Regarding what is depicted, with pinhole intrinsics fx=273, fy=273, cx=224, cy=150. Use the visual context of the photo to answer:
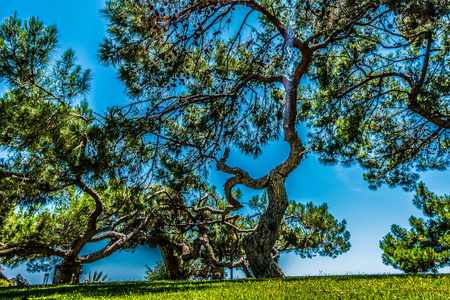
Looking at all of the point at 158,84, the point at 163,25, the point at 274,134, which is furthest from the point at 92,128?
the point at 274,134

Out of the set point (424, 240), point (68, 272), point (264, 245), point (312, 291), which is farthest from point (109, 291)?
point (424, 240)

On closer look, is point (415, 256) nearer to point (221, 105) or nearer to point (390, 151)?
point (390, 151)

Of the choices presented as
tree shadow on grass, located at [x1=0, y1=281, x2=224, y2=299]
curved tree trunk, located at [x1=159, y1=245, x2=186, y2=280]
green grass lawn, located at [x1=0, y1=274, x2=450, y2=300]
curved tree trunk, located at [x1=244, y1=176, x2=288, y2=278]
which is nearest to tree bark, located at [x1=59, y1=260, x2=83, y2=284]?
tree shadow on grass, located at [x1=0, y1=281, x2=224, y2=299]

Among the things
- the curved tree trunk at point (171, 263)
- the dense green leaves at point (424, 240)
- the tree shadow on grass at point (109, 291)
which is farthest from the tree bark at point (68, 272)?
the dense green leaves at point (424, 240)

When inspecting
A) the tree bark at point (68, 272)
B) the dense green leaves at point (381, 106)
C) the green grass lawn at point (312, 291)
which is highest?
the dense green leaves at point (381, 106)

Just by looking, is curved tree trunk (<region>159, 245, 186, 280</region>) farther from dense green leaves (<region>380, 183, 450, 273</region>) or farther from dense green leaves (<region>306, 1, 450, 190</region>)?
dense green leaves (<region>380, 183, 450, 273</region>)

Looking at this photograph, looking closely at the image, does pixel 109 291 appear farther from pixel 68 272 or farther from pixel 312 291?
pixel 68 272

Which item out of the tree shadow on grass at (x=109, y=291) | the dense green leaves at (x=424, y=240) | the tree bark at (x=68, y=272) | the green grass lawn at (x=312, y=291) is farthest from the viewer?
the dense green leaves at (x=424, y=240)

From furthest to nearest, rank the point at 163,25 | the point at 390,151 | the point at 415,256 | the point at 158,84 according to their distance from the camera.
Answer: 1. the point at 415,256
2. the point at 390,151
3. the point at 158,84
4. the point at 163,25

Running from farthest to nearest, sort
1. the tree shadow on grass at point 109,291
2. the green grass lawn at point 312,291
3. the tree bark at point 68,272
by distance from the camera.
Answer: the tree bark at point 68,272
the tree shadow on grass at point 109,291
the green grass lawn at point 312,291

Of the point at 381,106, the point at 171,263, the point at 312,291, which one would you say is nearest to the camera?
the point at 312,291

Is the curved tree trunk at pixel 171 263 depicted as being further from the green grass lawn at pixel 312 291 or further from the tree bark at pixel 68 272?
the green grass lawn at pixel 312 291

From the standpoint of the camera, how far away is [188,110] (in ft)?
16.4

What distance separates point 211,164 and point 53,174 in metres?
2.50
